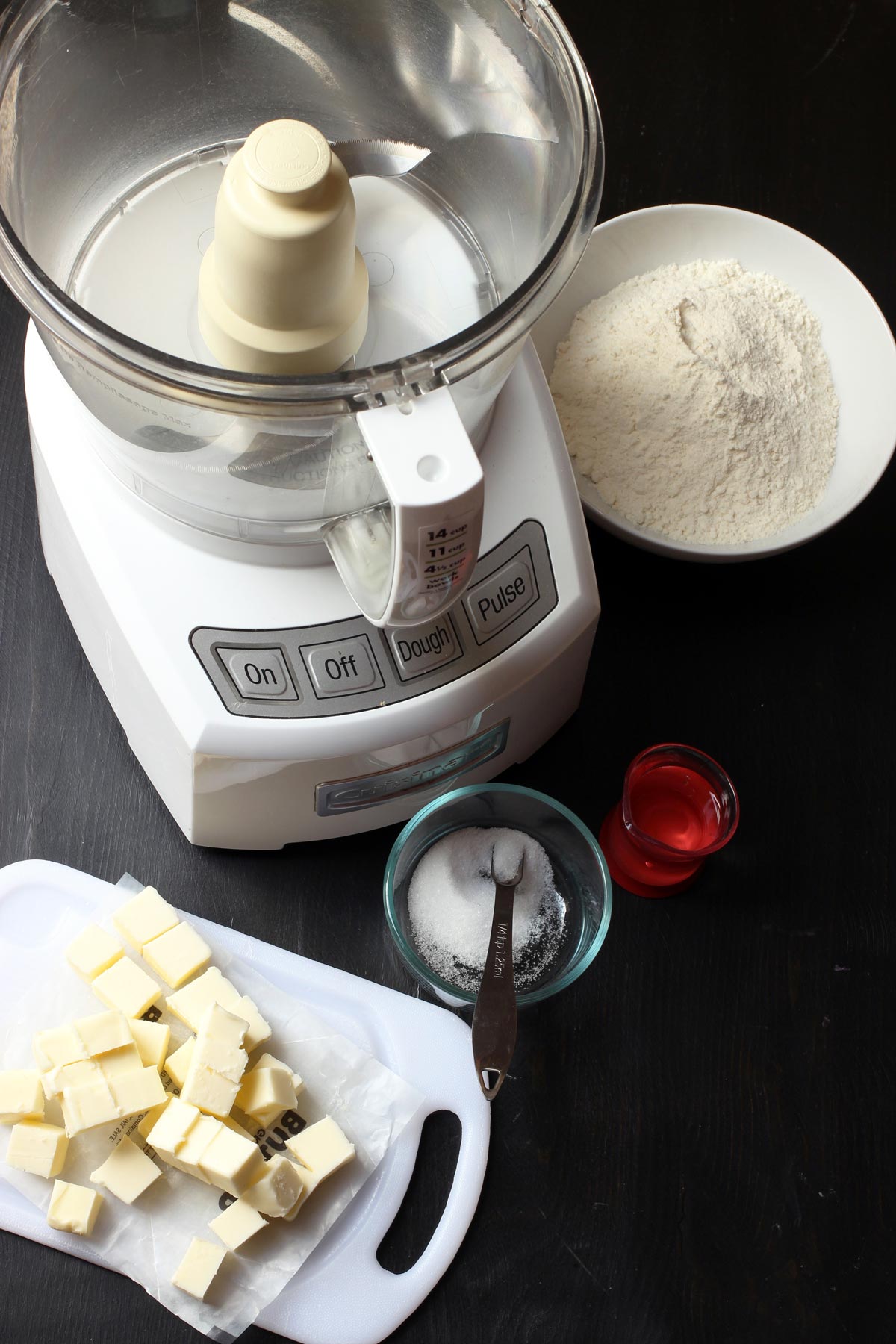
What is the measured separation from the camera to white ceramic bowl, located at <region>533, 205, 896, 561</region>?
888mm

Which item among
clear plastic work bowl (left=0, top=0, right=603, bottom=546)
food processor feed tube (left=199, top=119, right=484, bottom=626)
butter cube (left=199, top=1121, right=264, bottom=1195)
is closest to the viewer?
food processor feed tube (left=199, top=119, right=484, bottom=626)

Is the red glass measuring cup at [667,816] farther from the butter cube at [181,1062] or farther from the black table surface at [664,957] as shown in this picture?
the butter cube at [181,1062]

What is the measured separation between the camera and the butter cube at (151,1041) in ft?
2.50

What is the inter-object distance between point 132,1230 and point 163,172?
0.67 metres

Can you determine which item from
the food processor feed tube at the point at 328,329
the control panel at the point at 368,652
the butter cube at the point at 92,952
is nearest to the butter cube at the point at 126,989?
the butter cube at the point at 92,952

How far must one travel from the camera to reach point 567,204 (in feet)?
1.96

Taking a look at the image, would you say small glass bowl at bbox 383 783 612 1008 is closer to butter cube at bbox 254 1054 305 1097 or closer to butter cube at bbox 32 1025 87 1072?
butter cube at bbox 254 1054 305 1097

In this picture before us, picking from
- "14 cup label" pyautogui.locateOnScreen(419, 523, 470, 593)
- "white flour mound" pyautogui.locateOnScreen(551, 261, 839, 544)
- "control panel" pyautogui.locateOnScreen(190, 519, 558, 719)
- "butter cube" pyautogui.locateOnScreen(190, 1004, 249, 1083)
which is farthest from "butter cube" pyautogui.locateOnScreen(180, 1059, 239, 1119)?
"white flour mound" pyautogui.locateOnScreen(551, 261, 839, 544)

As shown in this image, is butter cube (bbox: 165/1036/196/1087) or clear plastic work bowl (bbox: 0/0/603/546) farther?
butter cube (bbox: 165/1036/196/1087)

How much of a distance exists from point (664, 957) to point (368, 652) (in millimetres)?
341

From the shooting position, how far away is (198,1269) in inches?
28.6

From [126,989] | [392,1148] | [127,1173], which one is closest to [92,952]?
[126,989]

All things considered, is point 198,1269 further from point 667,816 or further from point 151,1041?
point 667,816

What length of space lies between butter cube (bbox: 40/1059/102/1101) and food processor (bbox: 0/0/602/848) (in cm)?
16
